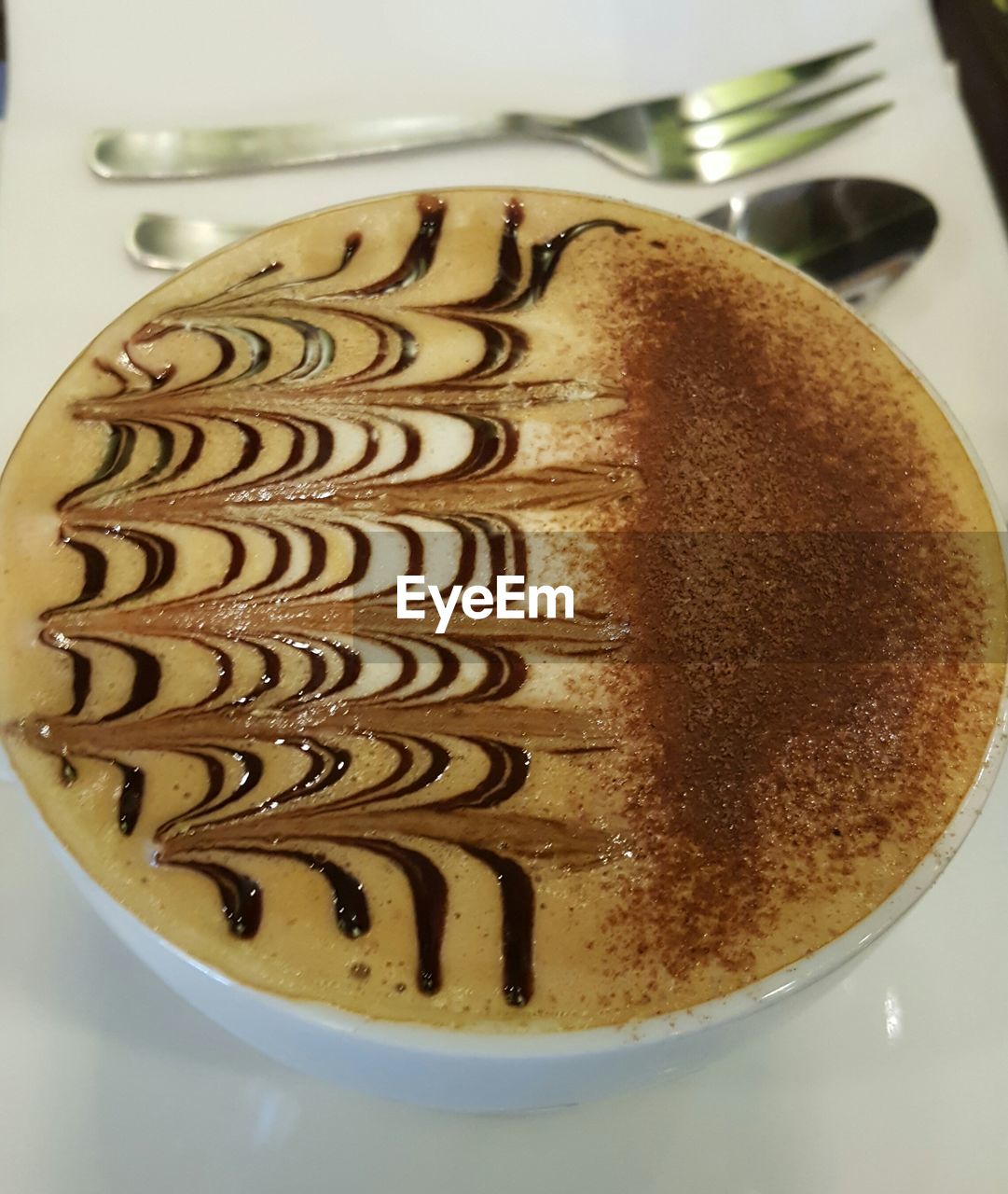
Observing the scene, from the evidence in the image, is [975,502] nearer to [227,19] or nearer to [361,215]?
[361,215]

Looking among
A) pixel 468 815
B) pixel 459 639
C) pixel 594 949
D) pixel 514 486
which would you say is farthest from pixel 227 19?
pixel 594 949

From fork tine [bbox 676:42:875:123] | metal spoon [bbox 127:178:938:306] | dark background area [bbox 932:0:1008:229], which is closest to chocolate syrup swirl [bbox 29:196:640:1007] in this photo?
metal spoon [bbox 127:178:938:306]

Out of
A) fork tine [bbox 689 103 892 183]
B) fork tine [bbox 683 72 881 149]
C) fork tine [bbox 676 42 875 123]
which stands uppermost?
fork tine [bbox 676 42 875 123]

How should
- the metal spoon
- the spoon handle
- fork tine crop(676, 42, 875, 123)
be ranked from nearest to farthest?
the metal spoon < the spoon handle < fork tine crop(676, 42, 875, 123)

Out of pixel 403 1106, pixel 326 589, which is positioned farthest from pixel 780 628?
pixel 403 1106

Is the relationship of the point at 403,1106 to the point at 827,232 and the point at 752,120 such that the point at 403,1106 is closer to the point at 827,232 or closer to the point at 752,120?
the point at 827,232
